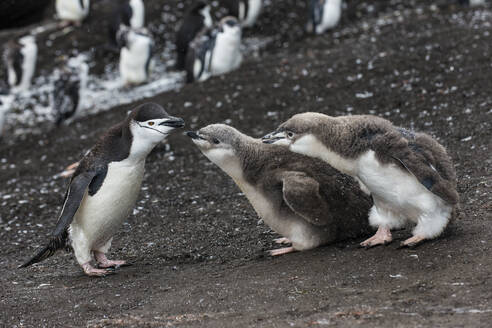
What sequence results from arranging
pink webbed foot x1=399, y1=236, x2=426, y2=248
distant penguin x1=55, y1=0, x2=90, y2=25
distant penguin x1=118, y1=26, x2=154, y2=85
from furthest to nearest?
distant penguin x1=55, y1=0, x2=90, y2=25 → distant penguin x1=118, y1=26, x2=154, y2=85 → pink webbed foot x1=399, y1=236, x2=426, y2=248

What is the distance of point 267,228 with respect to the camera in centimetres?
627

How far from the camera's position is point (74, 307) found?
4949mm

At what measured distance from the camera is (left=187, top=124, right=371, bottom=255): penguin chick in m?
5.24

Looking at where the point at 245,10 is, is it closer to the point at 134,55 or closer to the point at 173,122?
the point at 134,55

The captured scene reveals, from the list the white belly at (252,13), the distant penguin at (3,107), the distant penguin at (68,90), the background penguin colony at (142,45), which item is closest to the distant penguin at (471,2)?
the background penguin colony at (142,45)

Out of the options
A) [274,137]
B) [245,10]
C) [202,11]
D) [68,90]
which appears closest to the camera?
[274,137]

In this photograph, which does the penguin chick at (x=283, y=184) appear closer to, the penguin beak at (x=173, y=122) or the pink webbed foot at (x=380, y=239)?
the penguin beak at (x=173, y=122)

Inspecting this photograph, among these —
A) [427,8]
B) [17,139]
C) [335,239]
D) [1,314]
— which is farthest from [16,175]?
[427,8]

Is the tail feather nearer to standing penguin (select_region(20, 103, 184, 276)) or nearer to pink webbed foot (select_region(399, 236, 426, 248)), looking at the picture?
standing penguin (select_region(20, 103, 184, 276))

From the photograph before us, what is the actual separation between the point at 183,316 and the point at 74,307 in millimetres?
941

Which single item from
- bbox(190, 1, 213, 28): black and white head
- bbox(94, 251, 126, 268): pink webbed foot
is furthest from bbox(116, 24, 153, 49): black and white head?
bbox(94, 251, 126, 268): pink webbed foot

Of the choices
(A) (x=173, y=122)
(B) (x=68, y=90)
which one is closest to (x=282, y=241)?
(A) (x=173, y=122)

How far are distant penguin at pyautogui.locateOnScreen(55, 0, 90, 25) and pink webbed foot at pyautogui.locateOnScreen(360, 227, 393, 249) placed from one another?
45.4 ft

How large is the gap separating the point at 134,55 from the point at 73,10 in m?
3.94
